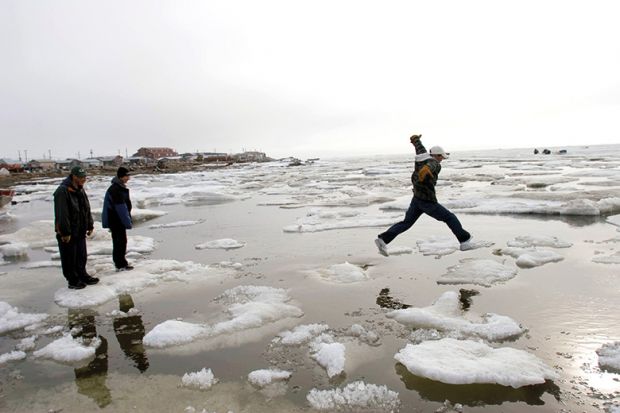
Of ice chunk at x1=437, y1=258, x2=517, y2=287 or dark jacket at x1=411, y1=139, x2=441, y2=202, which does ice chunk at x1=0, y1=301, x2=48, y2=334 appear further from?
dark jacket at x1=411, y1=139, x2=441, y2=202

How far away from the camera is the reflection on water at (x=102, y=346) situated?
3080mm

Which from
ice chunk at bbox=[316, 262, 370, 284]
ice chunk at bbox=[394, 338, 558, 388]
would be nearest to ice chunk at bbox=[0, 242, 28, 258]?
ice chunk at bbox=[316, 262, 370, 284]

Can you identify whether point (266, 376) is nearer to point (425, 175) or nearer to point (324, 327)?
point (324, 327)

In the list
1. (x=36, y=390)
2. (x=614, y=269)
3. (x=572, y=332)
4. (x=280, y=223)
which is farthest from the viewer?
(x=280, y=223)

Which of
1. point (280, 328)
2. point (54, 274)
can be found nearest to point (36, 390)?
point (280, 328)

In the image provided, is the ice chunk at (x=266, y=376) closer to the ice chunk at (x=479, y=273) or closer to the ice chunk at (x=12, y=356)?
the ice chunk at (x=12, y=356)

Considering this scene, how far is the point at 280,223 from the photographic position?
433 inches

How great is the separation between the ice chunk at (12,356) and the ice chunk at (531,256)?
597 centimetres

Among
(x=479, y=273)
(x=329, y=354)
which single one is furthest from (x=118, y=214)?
(x=479, y=273)

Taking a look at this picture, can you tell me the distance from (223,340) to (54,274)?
14.1ft

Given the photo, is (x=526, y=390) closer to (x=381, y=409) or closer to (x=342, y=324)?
(x=381, y=409)

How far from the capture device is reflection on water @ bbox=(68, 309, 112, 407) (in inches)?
118

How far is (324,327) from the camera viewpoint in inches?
157

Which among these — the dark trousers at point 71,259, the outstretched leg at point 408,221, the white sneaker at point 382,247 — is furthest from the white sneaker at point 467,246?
the dark trousers at point 71,259
